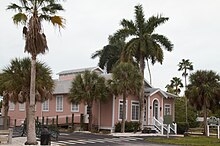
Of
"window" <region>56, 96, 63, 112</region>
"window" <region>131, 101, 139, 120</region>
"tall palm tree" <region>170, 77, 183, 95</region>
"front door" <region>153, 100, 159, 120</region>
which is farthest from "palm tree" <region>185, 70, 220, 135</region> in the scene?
"tall palm tree" <region>170, 77, 183, 95</region>

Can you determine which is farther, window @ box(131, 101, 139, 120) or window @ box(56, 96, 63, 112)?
window @ box(56, 96, 63, 112)

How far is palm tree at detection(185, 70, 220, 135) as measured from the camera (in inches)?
1368

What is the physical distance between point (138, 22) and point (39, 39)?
61.8 feet

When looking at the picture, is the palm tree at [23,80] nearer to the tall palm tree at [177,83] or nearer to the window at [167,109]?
the window at [167,109]

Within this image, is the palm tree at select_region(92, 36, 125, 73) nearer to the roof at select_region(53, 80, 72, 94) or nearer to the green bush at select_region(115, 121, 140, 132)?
the roof at select_region(53, 80, 72, 94)

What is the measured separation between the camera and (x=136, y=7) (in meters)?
37.3

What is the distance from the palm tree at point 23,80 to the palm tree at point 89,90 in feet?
25.9

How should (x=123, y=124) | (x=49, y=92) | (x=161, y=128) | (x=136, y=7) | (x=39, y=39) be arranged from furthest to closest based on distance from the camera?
1. (x=136, y=7)
2. (x=161, y=128)
3. (x=123, y=124)
4. (x=49, y=92)
5. (x=39, y=39)

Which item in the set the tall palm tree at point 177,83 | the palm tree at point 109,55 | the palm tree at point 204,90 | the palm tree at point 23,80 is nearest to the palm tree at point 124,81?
the palm tree at point 204,90

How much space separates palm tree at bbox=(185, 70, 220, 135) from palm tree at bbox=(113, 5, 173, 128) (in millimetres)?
4057

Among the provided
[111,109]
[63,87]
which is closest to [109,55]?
[63,87]

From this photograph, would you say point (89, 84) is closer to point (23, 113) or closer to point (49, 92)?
point (49, 92)

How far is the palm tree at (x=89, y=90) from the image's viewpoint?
32500 millimetres

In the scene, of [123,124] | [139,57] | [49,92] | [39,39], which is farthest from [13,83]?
[139,57]
